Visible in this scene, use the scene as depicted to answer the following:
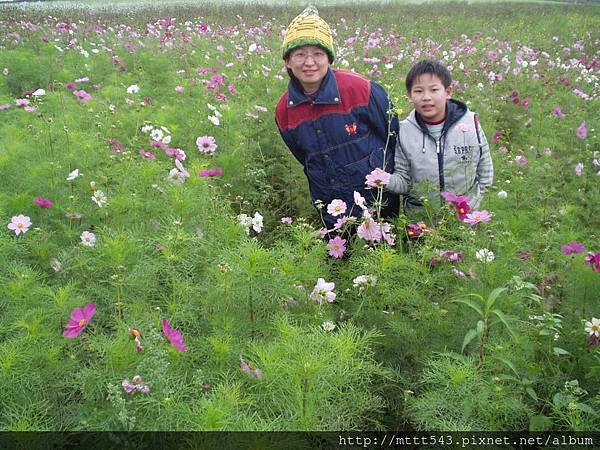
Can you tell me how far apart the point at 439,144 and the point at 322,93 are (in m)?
0.75

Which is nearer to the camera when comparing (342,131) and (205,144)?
(342,131)

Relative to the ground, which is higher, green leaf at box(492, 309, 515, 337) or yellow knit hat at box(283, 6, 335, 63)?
yellow knit hat at box(283, 6, 335, 63)

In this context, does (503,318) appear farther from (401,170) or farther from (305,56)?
(305,56)

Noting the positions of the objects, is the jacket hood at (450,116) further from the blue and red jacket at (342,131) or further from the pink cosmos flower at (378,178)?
the pink cosmos flower at (378,178)

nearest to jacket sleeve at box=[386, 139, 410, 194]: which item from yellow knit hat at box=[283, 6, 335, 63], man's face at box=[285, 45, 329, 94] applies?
man's face at box=[285, 45, 329, 94]

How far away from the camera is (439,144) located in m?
3.07

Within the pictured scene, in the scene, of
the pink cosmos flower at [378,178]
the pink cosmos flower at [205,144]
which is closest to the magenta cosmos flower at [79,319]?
the pink cosmos flower at [378,178]

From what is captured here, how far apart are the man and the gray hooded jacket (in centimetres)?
15

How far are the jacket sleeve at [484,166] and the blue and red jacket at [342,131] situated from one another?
1.68 feet

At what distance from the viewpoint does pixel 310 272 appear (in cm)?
229

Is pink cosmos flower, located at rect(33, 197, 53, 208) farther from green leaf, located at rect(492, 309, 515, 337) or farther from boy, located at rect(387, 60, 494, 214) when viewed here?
green leaf, located at rect(492, 309, 515, 337)

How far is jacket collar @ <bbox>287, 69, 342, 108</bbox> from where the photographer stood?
3203 mm

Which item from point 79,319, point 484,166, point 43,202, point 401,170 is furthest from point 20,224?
point 484,166

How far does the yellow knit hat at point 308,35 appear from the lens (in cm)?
312
